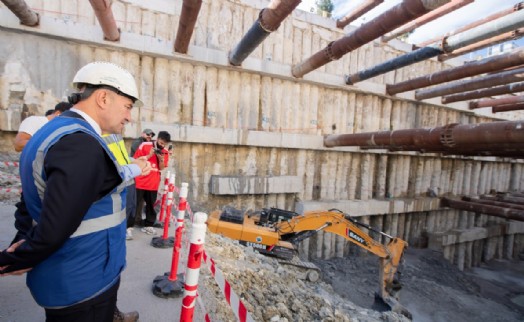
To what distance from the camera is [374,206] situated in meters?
10.2

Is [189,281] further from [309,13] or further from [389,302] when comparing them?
[309,13]

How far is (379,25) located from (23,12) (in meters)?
6.69

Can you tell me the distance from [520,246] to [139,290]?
18.7 m

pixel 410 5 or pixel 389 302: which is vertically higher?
pixel 410 5

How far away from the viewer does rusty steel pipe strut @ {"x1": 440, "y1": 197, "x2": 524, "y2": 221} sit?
927 cm

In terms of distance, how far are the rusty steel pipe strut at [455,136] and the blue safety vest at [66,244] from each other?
668 cm

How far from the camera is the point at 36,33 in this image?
6297 mm

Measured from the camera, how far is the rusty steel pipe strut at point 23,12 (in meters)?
5.05

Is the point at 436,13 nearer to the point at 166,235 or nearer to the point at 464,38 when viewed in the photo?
the point at 464,38

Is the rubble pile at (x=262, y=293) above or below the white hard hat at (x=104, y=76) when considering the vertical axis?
below

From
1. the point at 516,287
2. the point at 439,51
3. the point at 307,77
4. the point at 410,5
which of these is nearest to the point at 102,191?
the point at 410,5

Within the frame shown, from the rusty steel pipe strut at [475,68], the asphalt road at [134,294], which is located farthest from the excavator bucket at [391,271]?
the asphalt road at [134,294]

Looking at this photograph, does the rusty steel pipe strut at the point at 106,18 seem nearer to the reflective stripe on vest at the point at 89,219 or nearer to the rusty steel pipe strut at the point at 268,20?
the rusty steel pipe strut at the point at 268,20

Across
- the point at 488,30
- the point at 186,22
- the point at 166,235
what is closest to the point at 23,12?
the point at 186,22
